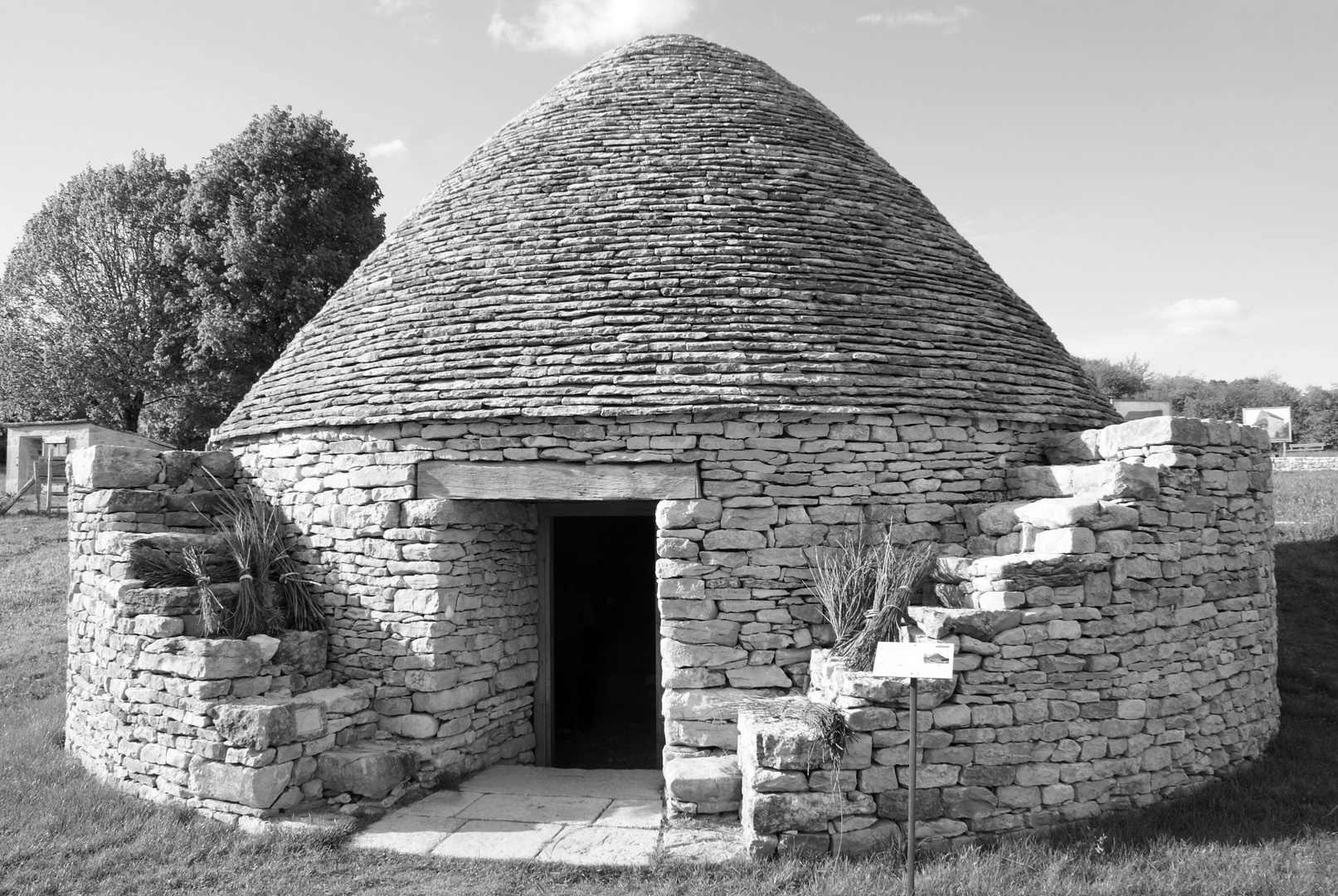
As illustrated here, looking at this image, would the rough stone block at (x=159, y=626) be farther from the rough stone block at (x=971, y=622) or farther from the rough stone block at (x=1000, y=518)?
the rough stone block at (x=1000, y=518)

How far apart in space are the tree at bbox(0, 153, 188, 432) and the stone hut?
14.8 metres

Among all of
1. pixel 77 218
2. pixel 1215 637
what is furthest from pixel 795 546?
pixel 77 218

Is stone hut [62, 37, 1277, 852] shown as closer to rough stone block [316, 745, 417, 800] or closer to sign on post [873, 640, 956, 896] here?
rough stone block [316, 745, 417, 800]

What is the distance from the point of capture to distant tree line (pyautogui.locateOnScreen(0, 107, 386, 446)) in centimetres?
1570

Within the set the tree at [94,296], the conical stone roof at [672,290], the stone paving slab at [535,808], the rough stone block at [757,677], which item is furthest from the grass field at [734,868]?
the tree at [94,296]

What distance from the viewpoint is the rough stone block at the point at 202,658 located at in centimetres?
581

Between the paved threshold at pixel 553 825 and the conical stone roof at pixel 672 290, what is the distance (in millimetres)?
2795

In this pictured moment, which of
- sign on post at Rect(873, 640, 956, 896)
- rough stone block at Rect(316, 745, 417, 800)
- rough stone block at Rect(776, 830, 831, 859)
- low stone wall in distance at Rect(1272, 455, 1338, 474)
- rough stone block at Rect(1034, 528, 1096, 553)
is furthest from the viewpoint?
low stone wall in distance at Rect(1272, 455, 1338, 474)

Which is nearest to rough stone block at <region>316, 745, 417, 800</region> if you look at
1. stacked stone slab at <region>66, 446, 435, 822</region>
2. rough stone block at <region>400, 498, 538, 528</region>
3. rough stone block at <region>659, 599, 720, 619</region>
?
stacked stone slab at <region>66, 446, 435, 822</region>

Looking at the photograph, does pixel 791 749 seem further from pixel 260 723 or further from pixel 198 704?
pixel 198 704

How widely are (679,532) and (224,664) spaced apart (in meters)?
3.27

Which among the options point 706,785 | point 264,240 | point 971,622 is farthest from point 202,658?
point 264,240

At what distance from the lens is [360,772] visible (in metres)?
5.93

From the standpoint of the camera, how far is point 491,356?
6555 mm
